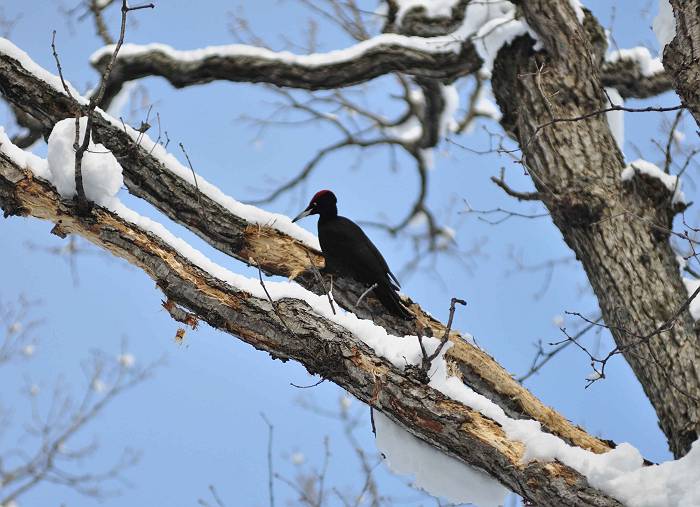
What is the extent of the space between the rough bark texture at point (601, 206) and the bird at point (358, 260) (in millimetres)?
1032

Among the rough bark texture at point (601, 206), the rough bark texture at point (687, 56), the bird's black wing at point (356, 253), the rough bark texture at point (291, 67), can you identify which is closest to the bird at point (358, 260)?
the bird's black wing at point (356, 253)

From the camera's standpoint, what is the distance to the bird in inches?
164

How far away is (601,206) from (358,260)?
147 cm

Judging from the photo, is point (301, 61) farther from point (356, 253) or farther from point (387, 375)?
point (387, 375)

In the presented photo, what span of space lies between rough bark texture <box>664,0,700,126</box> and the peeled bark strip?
1.70m

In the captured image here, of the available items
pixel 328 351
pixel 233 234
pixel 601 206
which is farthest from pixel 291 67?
pixel 328 351

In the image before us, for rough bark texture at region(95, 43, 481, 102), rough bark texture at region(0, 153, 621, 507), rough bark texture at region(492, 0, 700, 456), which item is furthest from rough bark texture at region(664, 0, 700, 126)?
rough bark texture at region(95, 43, 481, 102)

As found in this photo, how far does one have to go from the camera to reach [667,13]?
10.8ft

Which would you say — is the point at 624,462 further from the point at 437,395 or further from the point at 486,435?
the point at 437,395

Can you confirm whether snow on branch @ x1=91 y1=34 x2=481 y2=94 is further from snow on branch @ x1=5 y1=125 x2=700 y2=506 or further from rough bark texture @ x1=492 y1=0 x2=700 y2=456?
snow on branch @ x1=5 y1=125 x2=700 y2=506

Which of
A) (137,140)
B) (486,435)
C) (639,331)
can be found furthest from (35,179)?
(639,331)

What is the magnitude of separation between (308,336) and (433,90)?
3.67 meters

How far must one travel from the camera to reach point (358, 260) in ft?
14.1

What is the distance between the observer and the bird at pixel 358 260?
417 cm
